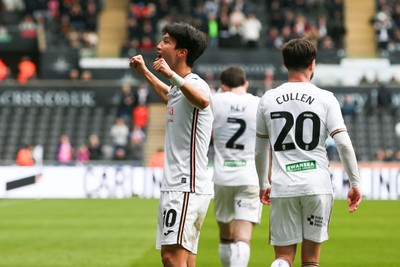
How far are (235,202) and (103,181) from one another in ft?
54.3

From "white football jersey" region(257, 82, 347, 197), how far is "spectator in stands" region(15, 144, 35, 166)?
20465 millimetres

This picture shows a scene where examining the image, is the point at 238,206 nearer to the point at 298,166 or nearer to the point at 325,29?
the point at 298,166

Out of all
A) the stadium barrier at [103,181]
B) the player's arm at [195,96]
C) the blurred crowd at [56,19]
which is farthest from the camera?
the blurred crowd at [56,19]

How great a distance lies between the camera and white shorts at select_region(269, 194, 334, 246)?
742 cm

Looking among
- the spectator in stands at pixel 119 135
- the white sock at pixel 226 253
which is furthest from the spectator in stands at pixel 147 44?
the white sock at pixel 226 253

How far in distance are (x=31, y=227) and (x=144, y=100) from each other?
14.6 meters

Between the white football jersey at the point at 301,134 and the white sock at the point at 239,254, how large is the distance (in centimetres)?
244

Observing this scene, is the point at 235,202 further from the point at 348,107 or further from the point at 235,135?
the point at 348,107

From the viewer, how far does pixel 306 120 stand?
751 centimetres

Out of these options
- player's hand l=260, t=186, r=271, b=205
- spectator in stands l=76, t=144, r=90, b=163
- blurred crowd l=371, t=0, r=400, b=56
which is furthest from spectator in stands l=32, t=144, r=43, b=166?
player's hand l=260, t=186, r=271, b=205

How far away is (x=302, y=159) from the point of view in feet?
24.7

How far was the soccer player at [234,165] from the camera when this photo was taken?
10.2m

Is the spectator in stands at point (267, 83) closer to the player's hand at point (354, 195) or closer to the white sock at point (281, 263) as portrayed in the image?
the player's hand at point (354, 195)

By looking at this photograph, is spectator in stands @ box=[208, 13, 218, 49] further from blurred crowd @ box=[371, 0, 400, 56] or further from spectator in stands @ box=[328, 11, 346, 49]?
blurred crowd @ box=[371, 0, 400, 56]
